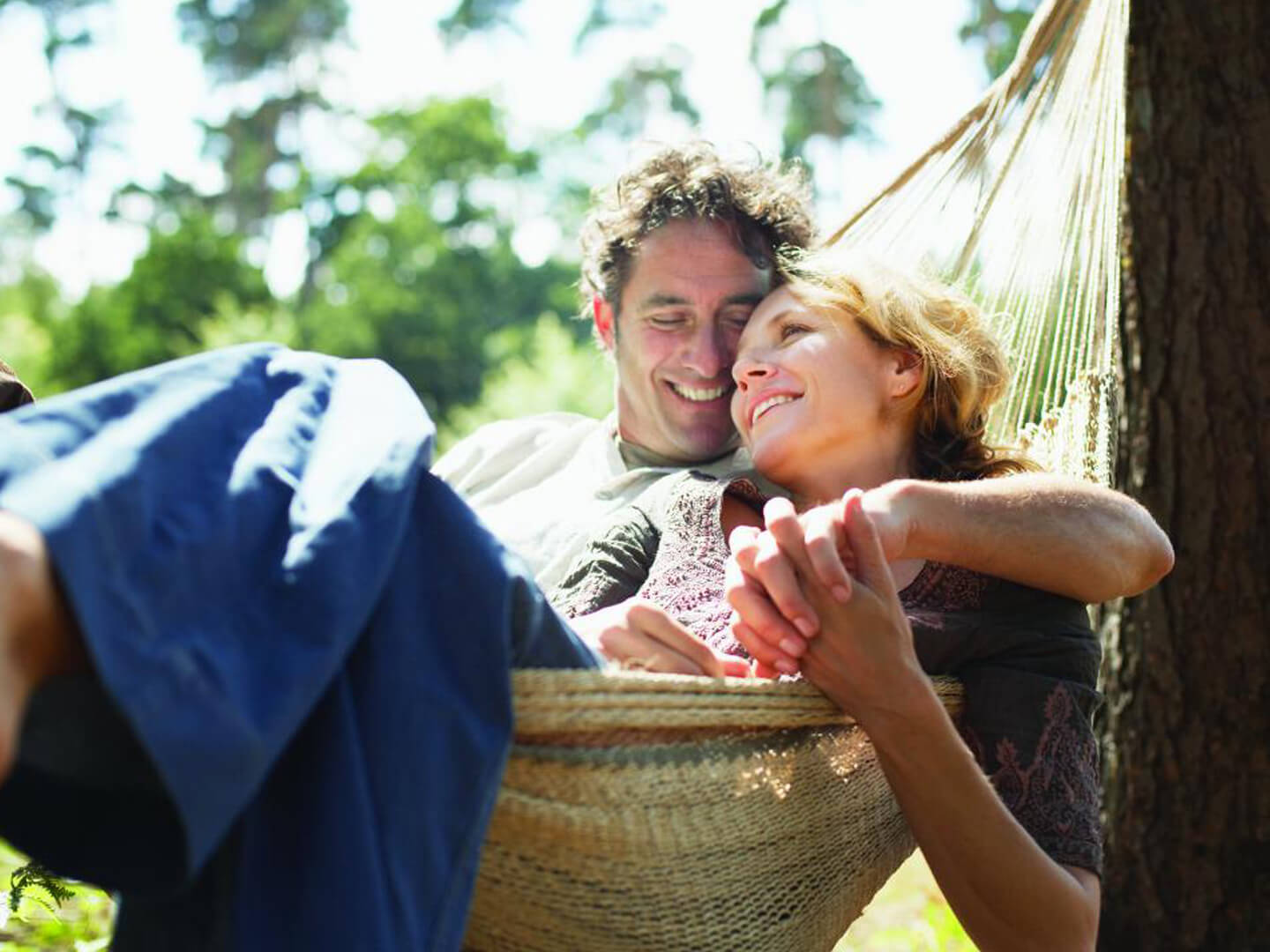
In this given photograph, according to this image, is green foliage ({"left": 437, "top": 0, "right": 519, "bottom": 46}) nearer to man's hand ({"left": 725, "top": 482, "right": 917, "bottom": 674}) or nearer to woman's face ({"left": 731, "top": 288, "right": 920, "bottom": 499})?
woman's face ({"left": 731, "top": 288, "right": 920, "bottom": 499})

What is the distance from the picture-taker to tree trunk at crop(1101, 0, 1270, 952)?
89.1 inches

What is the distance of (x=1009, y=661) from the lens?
1.55 meters

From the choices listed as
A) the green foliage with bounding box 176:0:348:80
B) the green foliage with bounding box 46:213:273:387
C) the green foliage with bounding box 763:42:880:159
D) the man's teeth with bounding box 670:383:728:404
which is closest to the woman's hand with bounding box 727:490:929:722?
the man's teeth with bounding box 670:383:728:404

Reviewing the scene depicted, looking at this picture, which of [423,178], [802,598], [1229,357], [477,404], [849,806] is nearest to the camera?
[802,598]

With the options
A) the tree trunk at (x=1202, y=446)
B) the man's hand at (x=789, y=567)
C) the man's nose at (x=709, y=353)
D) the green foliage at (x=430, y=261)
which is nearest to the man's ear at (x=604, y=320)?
the man's nose at (x=709, y=353)

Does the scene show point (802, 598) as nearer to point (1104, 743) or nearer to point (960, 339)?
point (960, 339)

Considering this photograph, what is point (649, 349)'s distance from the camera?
2.39 meters

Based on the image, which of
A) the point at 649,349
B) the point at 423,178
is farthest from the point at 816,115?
the point at 649,349

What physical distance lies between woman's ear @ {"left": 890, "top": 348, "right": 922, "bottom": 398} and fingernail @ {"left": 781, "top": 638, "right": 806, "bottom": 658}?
0.61 m

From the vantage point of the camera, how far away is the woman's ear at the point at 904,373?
1866 millimetres

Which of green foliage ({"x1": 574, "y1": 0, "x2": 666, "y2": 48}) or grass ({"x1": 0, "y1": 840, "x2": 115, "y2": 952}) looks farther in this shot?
green foliage ({"x1": 574, "y1": 0, "x2": 666, "y2": 48})

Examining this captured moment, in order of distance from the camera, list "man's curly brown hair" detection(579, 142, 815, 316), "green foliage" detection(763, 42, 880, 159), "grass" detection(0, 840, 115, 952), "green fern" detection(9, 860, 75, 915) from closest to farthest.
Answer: "green fern" detection(9, 860, 75, 915), "grass" detection(0, 840, 115, 952), "man's curly brown hair" detection(579, 142, 815, 316), "green foliage" detection(763, 42, 880, 159)

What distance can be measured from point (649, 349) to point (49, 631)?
1595 mm

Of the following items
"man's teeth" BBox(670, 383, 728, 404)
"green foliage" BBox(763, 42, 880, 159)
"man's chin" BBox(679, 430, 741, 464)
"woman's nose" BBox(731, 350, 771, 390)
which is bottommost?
"man's chin" BBox(679, 430, 741, 464)
